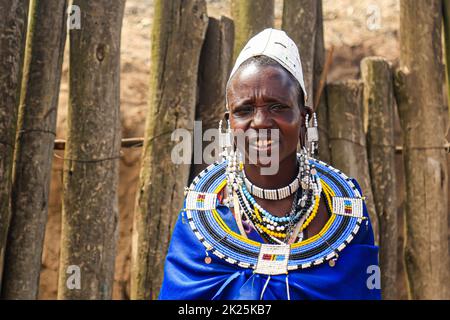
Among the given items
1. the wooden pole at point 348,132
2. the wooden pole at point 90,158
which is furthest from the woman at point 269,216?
the wooden pole at point 348,132

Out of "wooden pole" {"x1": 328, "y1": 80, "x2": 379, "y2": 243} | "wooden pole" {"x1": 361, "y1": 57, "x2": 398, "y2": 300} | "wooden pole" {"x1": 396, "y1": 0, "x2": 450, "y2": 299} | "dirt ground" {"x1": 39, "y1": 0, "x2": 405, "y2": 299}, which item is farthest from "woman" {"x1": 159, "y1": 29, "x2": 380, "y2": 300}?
"dirt ground" {"x1": 39, "y1": 0, "x2": 405, "y2": 299}

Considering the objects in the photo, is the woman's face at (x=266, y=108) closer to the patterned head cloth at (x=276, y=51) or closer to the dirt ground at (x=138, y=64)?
the patterned head cloth at (x=276, y=51)

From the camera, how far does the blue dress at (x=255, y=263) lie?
7.55 ft

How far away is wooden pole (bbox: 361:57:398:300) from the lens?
17.4 ft

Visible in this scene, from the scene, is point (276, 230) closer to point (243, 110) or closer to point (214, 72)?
point (243, 110)

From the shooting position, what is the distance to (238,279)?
2316mm

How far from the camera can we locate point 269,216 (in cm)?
246

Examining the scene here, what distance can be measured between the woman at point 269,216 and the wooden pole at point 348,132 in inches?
104

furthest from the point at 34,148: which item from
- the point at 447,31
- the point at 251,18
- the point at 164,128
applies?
the point at 447,31

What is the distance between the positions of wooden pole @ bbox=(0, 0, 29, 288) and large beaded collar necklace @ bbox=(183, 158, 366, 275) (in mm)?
1706

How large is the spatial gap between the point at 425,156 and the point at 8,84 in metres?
3.19
